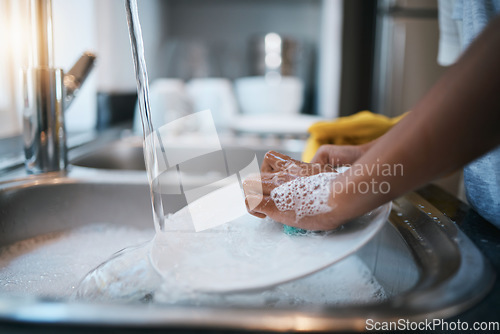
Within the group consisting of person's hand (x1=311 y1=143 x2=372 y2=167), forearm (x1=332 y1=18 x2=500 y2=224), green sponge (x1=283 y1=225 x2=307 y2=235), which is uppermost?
forearm (x1=332 y1=18 x2=500 y2=224)

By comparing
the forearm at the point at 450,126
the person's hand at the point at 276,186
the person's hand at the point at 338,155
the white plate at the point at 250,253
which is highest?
the forearm at the point at 450,126

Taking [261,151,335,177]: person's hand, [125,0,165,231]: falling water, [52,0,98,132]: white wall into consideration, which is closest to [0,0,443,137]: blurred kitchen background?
[52,0,98,132]: white wall

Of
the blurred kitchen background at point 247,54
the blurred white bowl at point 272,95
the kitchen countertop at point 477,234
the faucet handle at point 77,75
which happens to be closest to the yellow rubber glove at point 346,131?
the kitchen countertop at point 477,234

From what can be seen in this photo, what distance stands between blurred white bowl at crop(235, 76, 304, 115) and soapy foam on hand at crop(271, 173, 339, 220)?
2258mm

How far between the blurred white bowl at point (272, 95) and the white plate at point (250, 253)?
2.27 m

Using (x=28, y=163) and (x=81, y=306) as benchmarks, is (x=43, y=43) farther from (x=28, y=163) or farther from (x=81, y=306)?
(x=81, y=306)

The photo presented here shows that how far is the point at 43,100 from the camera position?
0.57 meters

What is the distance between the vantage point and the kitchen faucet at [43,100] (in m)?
0.55

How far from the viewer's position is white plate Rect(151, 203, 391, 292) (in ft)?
0.88

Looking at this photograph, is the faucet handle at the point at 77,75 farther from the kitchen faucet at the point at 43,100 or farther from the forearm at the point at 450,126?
the forearm at the point at 450,126

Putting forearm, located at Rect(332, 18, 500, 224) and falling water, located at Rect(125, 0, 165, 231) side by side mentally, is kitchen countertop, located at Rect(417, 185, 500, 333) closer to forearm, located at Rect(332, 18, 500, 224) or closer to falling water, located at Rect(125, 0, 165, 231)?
forearm, located at Rect(332, 18, 500, 224)

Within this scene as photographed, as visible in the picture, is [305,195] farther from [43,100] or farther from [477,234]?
[43,100]

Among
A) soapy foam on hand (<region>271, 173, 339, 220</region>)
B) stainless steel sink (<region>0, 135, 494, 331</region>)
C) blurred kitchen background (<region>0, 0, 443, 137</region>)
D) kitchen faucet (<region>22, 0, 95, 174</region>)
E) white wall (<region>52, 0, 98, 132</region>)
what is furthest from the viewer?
blurred kitchen background (<region>0, 0, 443, 137</region>)

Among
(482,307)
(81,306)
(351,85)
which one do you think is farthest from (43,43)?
(351,85)
